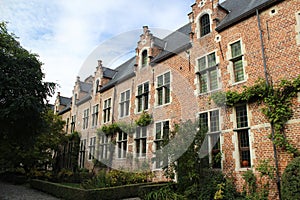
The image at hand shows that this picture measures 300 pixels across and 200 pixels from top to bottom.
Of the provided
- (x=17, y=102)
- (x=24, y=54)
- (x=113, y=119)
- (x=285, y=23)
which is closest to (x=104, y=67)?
(x=113, y=119)

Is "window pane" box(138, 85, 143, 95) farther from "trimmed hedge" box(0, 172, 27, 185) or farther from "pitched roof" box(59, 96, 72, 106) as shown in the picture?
"pitched roof" box(59, 96, 72, 106)

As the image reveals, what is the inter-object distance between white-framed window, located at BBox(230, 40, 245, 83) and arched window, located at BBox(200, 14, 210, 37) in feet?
6.50

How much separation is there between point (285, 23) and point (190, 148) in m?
5.55

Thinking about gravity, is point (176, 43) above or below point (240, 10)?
above

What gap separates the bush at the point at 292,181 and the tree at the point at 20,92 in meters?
9.55

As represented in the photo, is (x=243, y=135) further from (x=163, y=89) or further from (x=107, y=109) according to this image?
(x=107, y=109)

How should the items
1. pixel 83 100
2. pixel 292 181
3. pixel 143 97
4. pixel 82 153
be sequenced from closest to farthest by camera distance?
pixel 292 181 → pixel 143 97 → pixel 82 153 → pixel 83 100

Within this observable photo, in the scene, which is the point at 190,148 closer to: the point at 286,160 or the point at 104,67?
the point at 286,160

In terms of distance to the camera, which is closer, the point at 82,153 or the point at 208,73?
the point at 208,73

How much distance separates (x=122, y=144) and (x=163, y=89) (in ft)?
16.4

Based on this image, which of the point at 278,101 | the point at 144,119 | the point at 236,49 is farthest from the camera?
the point at 144,119

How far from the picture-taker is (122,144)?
1588 centimetres

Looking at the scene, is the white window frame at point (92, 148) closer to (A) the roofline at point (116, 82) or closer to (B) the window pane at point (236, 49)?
(A) the roofline at point (116, 82)

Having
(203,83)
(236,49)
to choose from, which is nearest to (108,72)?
(203,83)
